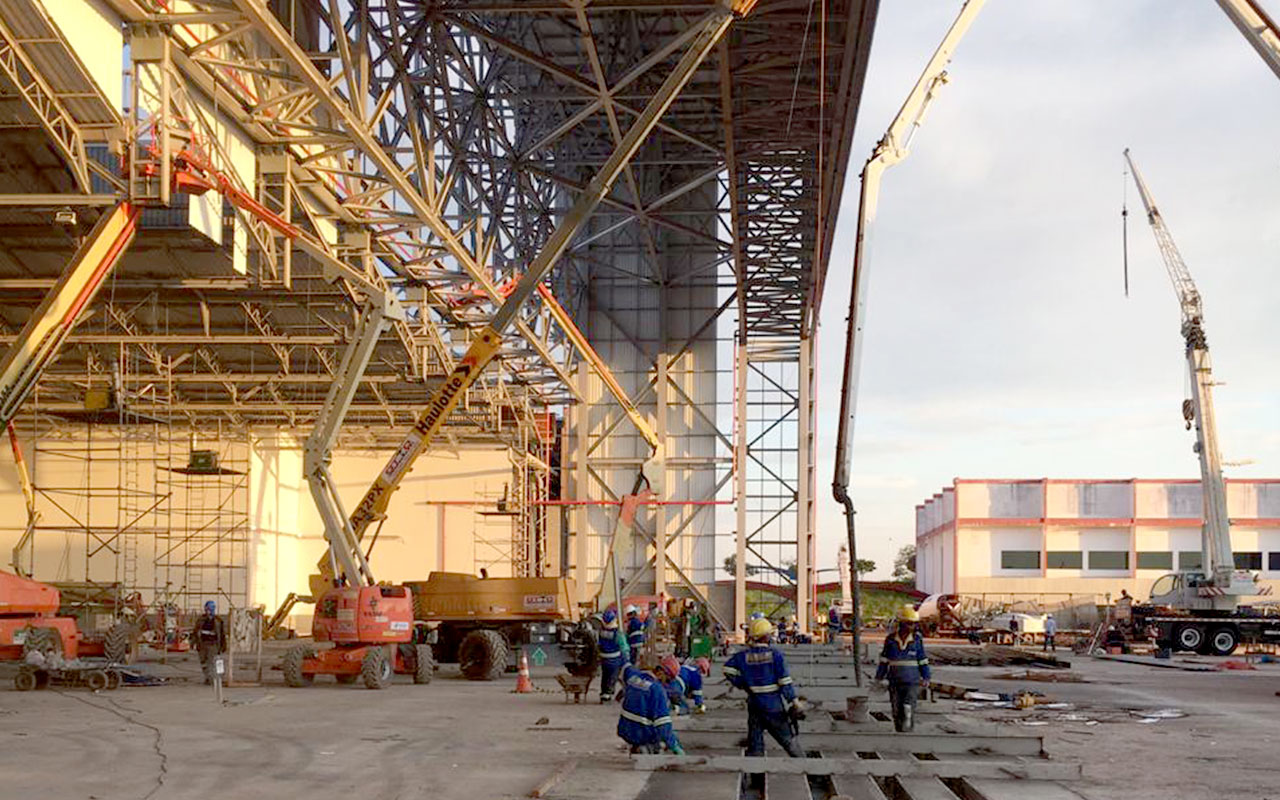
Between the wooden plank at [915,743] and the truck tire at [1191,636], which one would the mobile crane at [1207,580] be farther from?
the wooden plank at [915,743]

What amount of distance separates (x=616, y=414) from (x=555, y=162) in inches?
531

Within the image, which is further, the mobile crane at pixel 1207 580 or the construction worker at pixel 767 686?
the mobile crane at pixel 1207 580

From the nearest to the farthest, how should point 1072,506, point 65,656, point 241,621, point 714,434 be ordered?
point 65,656 < point 241,621 < point 714,434 < point 1072,506

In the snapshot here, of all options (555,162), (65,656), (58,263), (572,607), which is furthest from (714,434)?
(65,656)

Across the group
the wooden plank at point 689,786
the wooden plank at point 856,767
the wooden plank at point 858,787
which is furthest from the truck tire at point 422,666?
the wooden plank at point 858,787

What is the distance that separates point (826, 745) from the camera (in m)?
16.1

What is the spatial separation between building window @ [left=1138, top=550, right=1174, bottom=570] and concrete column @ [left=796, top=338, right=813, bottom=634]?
2675 centimetres

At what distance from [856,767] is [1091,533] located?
61.3m

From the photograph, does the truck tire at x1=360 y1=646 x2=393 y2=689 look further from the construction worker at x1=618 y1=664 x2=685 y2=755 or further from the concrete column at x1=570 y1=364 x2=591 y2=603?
the concrete column at x1=570 y1=364 x2=591 y2=603

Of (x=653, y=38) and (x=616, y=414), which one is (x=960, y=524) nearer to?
(x=616, y=414)

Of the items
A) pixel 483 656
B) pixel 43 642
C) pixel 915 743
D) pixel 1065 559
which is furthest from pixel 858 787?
pixel 1065 559

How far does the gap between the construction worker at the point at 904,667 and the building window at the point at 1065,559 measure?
186 feet

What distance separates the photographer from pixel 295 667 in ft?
91.6

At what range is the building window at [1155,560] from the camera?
233 ft
